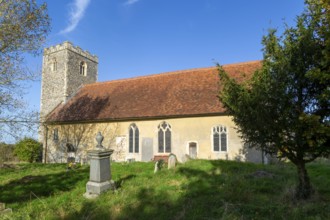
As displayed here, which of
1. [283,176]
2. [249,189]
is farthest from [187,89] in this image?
[249,189]

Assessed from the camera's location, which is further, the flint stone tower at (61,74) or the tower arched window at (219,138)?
the flint stone tower at (61,74)

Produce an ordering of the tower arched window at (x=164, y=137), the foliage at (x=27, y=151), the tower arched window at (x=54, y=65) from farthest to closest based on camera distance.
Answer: the tower arched window at (x=54, y=65) → the foliage at (x=27, y=151) → the tower arched window at (x=164, y=137)

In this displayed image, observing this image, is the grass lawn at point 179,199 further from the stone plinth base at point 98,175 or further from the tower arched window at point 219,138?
the tower arched window at point 219,138

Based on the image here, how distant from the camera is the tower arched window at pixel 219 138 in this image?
53.8 feet

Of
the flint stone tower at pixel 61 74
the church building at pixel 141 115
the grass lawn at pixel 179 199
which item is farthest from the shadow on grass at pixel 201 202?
the flint stone tower at pixel 61 74

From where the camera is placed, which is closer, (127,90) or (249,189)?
(249,189)

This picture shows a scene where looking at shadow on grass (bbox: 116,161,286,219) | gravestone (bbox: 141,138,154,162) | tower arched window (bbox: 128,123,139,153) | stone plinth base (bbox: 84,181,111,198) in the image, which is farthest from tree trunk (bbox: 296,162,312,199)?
tower arched window (bbox: 128,123,139,153)

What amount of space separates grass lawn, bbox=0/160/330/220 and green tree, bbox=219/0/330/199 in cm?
113

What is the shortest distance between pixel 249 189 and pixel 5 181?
10.5 metres

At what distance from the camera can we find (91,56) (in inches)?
1142

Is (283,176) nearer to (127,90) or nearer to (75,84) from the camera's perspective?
(127,90)

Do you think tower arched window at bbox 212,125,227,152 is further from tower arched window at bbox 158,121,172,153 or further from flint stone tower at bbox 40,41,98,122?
flint stone tower at bbox 40,41,98,122

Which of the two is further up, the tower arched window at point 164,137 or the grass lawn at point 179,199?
the tower arched window at point 164,137

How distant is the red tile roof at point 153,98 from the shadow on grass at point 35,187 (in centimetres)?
809
